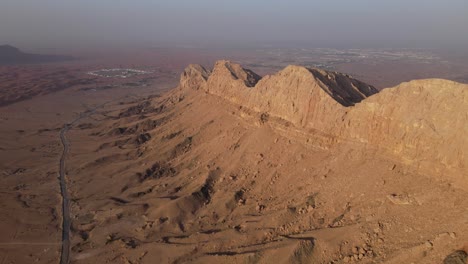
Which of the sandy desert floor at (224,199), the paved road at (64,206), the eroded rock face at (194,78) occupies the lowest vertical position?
the paved road at (64,206)

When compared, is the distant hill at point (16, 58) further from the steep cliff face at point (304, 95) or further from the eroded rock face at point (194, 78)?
the steep cliff face at point (304, 95)

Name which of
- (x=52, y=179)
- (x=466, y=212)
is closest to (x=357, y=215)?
(x=466, y=212)

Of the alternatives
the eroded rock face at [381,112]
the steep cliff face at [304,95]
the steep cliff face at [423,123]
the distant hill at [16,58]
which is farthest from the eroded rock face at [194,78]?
the distant hill at [16,58]

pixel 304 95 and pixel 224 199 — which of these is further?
pixel 304 95

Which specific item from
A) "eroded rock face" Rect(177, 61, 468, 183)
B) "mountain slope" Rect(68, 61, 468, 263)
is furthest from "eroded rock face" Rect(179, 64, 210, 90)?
"eroded rock face" Rect(177, 61, 468, 183)

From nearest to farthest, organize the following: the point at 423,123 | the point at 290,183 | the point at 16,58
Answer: the point at 423,123 < the point at 290,183 < the point at 16,58

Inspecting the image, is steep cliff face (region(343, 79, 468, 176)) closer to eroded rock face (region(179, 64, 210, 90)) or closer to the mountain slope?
the mountain slope

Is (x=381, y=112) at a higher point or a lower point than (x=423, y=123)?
higher

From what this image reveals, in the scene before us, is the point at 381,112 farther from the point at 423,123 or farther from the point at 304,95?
the point at 304,95

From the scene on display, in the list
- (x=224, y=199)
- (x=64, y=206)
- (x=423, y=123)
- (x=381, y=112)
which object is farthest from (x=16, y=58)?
(x=423, y=123)
